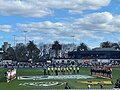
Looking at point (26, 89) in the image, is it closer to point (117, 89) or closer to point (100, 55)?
point (117, 89)

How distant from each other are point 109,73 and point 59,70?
18.5m

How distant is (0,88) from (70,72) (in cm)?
3680

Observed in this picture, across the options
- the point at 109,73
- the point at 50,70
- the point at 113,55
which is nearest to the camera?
the point at 109,73

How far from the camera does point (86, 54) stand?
648 ft

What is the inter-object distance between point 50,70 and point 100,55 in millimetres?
124268

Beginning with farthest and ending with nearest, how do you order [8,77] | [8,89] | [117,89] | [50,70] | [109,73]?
[50,70], [109,73], [8,77], [8,89], [117,89]

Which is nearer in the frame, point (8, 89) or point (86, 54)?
point (8, 89)

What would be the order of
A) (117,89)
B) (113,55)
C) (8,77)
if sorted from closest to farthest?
(117,89) < (8,77) < (113,55)

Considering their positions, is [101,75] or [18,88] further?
[101,75]

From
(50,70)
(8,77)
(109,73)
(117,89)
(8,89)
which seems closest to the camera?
(117,89)

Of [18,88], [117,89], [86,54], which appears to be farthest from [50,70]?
[86,54]

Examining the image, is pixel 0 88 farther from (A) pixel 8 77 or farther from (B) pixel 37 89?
(A) pixel 8 77

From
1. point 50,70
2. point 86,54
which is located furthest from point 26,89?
point 86,54

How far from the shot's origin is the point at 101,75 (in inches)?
2613
